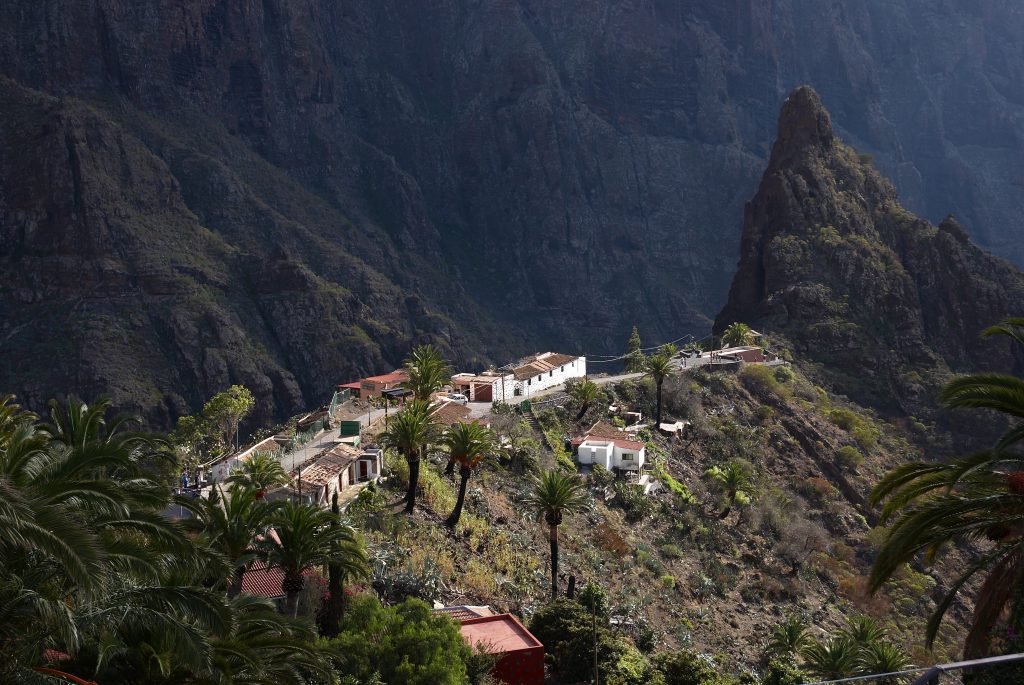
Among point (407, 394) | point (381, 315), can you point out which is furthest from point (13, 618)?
point (381, 315)

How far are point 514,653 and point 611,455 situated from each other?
102 feet

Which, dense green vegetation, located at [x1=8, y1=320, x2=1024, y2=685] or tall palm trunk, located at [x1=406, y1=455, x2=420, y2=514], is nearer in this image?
dense green vegetation, located at [x1=8, y1=320, x2=1024, y2=685]

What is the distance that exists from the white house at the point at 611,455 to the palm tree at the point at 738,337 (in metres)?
37.0

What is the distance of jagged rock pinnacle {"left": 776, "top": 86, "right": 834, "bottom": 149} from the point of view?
117750 mm

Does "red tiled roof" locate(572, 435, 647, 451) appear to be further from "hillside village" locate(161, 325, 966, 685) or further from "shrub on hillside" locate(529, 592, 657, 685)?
"shrub on hillside" locate(529, 592, 657, 685)

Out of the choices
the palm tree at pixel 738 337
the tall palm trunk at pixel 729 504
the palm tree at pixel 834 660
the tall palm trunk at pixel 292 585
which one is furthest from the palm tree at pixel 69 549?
the palm tree at pixel 738 337

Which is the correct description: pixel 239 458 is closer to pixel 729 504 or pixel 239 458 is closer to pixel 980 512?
pixel 729 504

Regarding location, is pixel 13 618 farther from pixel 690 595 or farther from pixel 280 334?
pixel 280 334

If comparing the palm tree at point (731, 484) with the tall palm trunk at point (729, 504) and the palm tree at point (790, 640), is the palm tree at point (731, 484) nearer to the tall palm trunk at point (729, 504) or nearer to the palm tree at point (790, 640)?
the tall palm trunk at point (729, 504)

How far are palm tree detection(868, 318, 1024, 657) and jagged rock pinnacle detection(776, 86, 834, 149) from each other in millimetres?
106042

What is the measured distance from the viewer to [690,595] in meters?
50.8

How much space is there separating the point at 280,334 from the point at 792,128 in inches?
2824

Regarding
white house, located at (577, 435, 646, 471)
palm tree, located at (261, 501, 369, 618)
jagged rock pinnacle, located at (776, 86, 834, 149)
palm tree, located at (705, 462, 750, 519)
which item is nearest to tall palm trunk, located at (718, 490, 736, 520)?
palm tree, located at (705, 462, 750, 519)

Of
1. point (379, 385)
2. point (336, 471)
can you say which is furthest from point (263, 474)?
point (379, 385)
